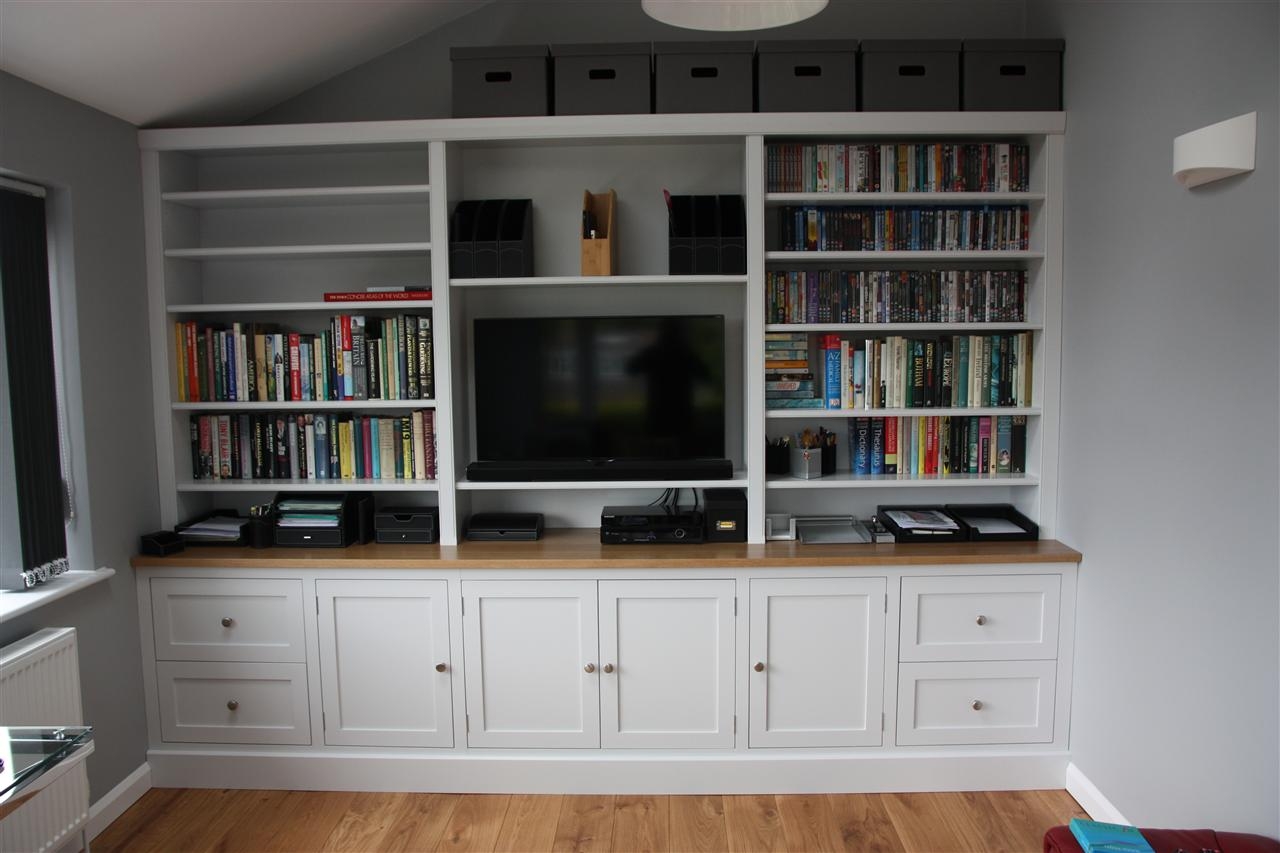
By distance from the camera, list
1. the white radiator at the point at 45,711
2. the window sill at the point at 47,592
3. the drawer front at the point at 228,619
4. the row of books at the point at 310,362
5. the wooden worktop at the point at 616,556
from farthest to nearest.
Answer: the row of books at the point at 310,362, the drawer front at the point at 228,619, the wooden worktop at the point at 616,556, the window sill at the point at 47,592, the white radiator at the point at 45,711

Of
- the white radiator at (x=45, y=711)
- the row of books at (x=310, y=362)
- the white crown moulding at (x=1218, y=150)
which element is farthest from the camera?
the row of books at (x=310, y=362)

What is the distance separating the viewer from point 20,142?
221 cm

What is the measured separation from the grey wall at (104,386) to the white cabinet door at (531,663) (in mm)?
1126

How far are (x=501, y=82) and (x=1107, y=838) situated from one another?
105 inches

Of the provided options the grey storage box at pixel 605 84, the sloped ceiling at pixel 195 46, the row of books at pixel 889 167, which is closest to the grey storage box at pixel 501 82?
the grey storage box at pixel 605 84

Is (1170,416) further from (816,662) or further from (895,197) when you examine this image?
(816,662)

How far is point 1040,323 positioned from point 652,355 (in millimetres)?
1323

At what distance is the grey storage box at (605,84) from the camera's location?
2652 millimetres

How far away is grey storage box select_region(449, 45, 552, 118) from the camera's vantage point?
2654mm

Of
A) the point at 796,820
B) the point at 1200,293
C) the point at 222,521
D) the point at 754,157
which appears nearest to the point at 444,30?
the point at 754,157

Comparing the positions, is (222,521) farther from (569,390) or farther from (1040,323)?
(1040,323)

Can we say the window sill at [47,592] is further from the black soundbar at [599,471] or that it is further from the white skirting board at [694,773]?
the black soundbar at [599,471]

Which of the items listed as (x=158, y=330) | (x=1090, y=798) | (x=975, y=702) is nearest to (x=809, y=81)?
(x=975, y=702)

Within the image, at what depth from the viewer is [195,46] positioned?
7.83 ft
